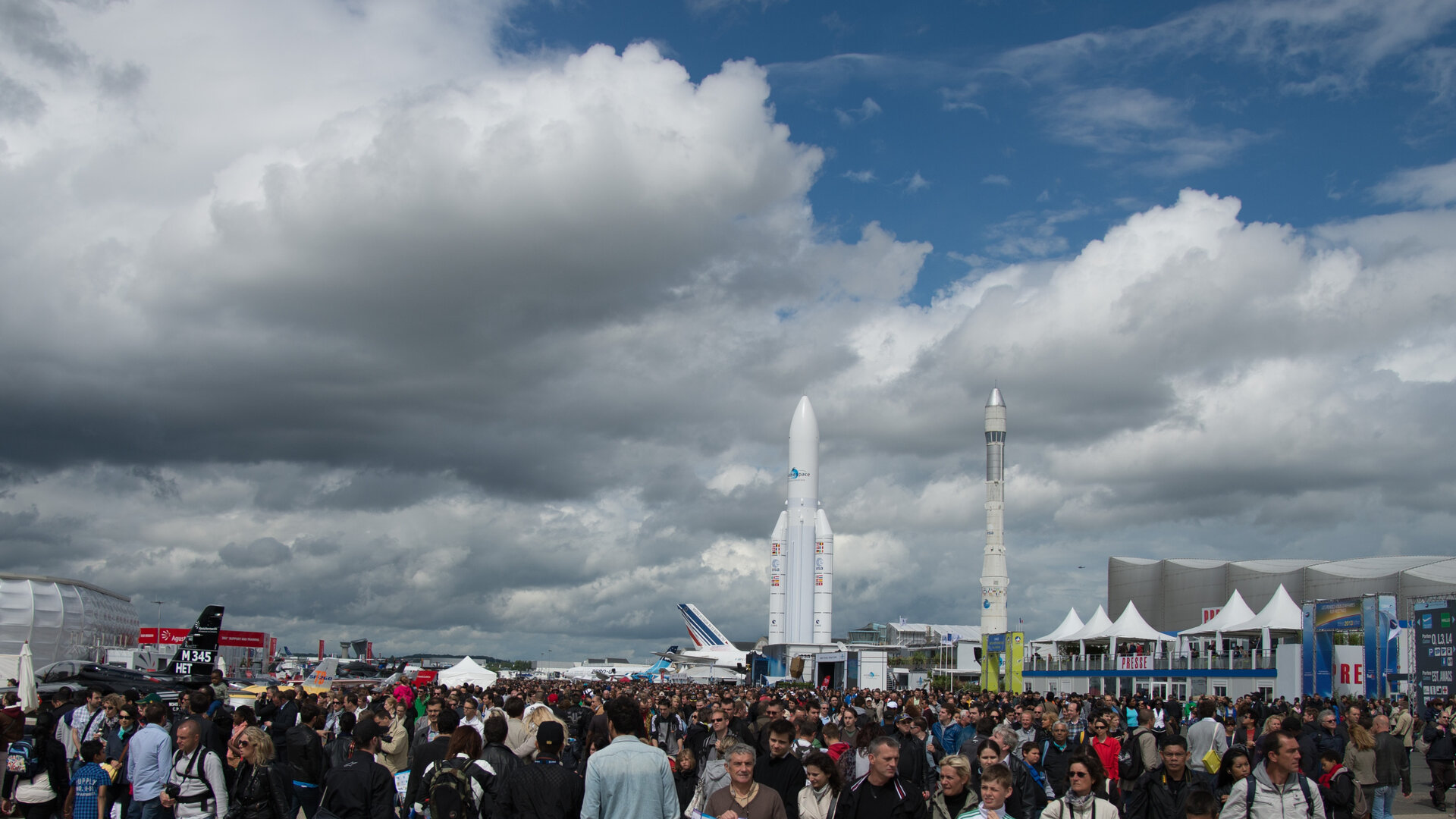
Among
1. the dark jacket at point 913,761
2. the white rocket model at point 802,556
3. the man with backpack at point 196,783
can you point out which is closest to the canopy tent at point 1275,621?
the white rocket model at point 802,556

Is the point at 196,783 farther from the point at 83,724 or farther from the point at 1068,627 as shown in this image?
the point at 1068,627

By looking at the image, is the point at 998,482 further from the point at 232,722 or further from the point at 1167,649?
the point at 232,722

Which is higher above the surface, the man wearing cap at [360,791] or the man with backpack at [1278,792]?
the man with backpack at [1278,792]

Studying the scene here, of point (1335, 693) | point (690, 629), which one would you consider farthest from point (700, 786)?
point (690, 629)

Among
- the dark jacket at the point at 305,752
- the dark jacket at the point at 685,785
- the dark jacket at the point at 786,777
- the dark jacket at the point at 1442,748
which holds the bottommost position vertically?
the dark jacket at the point at 1442,748

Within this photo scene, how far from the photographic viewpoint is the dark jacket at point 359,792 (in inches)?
281

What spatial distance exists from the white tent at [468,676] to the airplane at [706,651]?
110 feet

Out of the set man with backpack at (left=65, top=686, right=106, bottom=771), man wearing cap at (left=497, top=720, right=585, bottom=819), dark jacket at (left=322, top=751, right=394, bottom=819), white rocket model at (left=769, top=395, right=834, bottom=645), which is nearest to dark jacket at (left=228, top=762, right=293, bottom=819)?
dark jacket at (left=322, top=751, right=394, bottom=819)

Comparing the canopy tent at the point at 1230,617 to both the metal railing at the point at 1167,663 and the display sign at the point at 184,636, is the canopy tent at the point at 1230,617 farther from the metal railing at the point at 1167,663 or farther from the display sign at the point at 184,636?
the display sign at the point at 184,636

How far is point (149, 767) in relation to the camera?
8.84 m

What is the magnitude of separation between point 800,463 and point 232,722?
49903 millimetres

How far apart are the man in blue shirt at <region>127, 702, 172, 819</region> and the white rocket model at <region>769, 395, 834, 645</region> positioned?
49654mm

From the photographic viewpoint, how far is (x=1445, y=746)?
15852 millimetres

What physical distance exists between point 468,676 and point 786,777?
3665 centimetres
